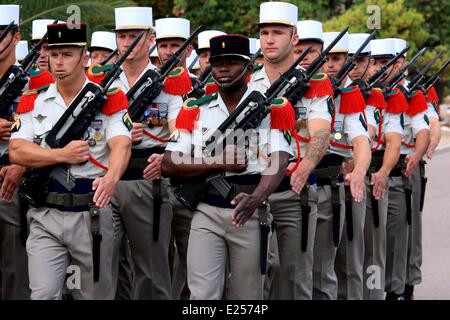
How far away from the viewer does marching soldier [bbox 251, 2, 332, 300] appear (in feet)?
27.1

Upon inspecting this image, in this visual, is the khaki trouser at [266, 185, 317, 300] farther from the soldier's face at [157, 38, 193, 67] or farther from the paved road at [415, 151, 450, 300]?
the paved road at [415, 151, 450, 300]

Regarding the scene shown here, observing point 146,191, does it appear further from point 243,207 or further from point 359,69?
point 359,69

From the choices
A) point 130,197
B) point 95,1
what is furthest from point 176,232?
point 95,1

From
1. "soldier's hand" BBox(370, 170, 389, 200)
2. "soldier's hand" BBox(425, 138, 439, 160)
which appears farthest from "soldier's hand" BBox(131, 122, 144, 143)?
"soldier's hand" BBox(425, 138, 439, 160)

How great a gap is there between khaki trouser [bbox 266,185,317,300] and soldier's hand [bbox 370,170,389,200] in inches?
54.8

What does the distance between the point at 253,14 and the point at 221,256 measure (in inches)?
646

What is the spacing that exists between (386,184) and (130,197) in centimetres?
223

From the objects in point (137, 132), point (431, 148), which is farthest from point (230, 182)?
point (431, 148)

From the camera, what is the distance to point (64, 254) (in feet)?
24.5

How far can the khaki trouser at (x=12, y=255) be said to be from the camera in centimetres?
872

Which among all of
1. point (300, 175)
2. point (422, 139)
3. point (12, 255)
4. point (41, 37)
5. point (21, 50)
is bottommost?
point (12, 255)

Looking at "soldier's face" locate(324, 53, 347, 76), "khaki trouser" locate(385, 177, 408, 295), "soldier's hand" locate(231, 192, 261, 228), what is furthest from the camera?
"khaki trouser" locate(385, 177, 408, 295)

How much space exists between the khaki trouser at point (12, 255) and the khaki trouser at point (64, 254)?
3.87 feet
